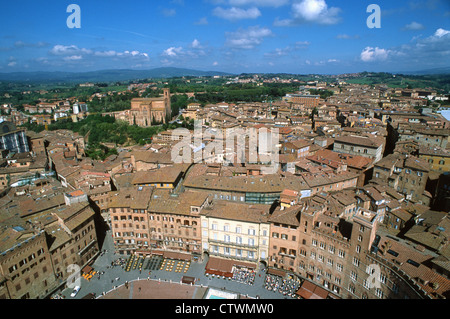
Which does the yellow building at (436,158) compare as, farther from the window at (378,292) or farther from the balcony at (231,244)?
the balcony at (231,244)

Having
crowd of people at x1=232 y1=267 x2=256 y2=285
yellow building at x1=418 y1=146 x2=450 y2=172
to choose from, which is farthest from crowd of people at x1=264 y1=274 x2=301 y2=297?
yellow building at x1=418 y1=146 x2=450 y2=172

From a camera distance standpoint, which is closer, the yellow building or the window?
the window

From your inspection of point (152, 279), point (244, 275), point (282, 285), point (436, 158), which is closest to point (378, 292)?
point (282, 285)

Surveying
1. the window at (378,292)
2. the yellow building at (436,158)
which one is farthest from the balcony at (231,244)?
the yellow building at (436,158)

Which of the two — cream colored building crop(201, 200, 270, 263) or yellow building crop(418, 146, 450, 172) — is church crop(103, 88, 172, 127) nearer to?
cream colored building crop(201, 200, 270, 263)

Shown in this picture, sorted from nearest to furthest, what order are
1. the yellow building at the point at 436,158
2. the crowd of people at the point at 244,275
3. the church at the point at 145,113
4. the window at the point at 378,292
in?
the window at the point at 378,292, the crowd of people at the point at 244,275, the yellow building at the point at 436,158, the church at the point at 145,113
